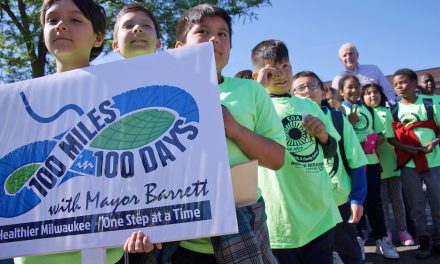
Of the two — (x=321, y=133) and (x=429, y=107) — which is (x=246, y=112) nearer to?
(x=321, y=133)

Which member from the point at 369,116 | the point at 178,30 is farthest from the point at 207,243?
the point at 369,116

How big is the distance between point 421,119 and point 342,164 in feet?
7.99

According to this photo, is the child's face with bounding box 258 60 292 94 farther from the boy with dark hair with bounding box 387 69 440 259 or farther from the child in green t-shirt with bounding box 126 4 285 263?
the boy with dark hair with bounding box 387 69 440 259

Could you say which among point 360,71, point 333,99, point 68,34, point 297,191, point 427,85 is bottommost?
point 297,191

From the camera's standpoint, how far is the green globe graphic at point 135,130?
1.34 m

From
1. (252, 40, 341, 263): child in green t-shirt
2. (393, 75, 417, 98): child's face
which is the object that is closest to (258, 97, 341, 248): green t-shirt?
(252, 40, 341, 263): child in green t-shirt

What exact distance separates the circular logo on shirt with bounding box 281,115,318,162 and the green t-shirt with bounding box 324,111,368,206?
499 mm

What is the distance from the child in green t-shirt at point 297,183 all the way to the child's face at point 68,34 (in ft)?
3.03

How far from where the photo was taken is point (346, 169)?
2908mm

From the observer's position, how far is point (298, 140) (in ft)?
7.93

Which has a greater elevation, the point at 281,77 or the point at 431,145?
the point at 281,77

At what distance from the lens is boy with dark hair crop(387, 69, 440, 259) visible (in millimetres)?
4578

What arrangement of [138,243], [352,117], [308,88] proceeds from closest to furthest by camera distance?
[138,243], [308,88], [352,117]

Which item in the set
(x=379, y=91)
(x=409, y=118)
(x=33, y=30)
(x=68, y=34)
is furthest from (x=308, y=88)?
(x=33, y=30)
